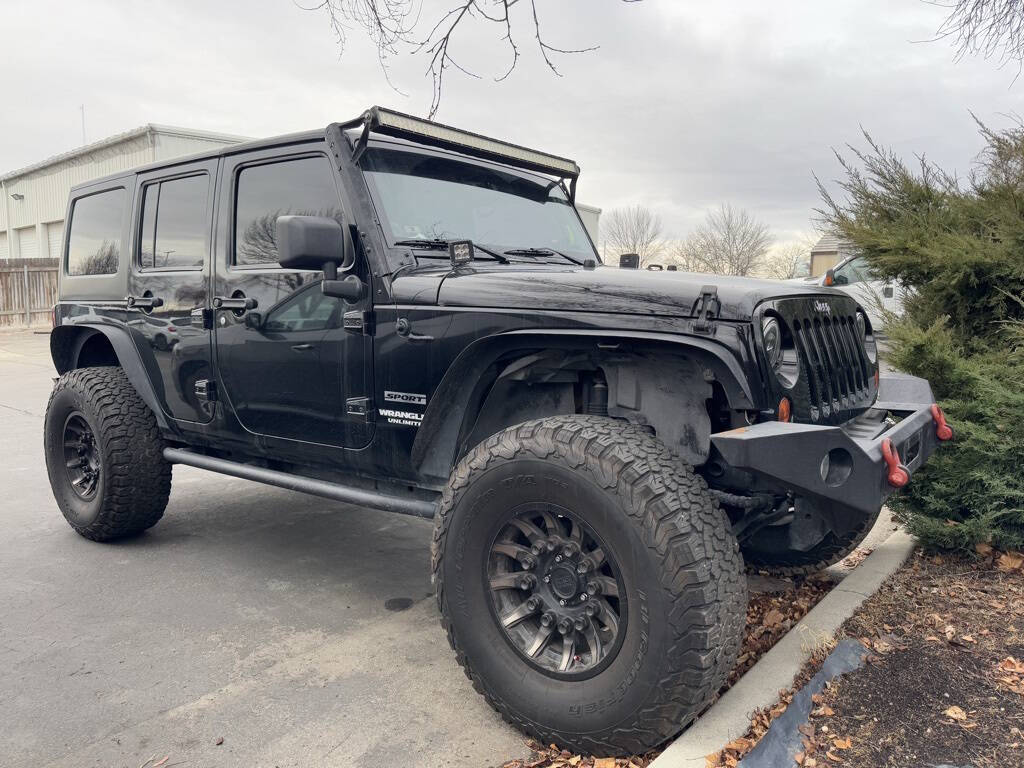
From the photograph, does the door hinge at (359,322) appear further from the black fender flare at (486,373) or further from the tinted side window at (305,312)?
the black fender flare at (486,373)

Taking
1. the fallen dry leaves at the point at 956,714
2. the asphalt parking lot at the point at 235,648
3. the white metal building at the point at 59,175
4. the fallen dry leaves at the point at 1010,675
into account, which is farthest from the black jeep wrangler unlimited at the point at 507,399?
the white metal building at the point at 59,175

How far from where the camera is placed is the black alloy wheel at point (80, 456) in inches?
179

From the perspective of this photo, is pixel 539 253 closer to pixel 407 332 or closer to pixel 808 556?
pixel 407 332

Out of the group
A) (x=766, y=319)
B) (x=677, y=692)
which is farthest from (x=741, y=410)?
(x=677, y=692)

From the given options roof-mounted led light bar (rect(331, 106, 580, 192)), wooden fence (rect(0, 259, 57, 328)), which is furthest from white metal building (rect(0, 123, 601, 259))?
roof-mounted led light bar (rect(331, 106, 580, 192))

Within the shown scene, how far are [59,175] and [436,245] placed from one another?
79.0 ft

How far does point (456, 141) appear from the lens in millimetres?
3518

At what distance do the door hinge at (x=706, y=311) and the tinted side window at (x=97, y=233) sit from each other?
3.53 meters

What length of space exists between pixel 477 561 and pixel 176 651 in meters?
1.51

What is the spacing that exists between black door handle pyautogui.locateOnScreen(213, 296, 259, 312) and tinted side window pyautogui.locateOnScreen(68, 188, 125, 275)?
3.81 feet

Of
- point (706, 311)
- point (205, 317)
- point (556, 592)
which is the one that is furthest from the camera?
point (205, 317)

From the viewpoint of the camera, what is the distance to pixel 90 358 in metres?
4.80

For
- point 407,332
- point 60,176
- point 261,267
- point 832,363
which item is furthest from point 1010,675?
point 60,176

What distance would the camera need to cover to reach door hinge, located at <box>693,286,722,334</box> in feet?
7.69
